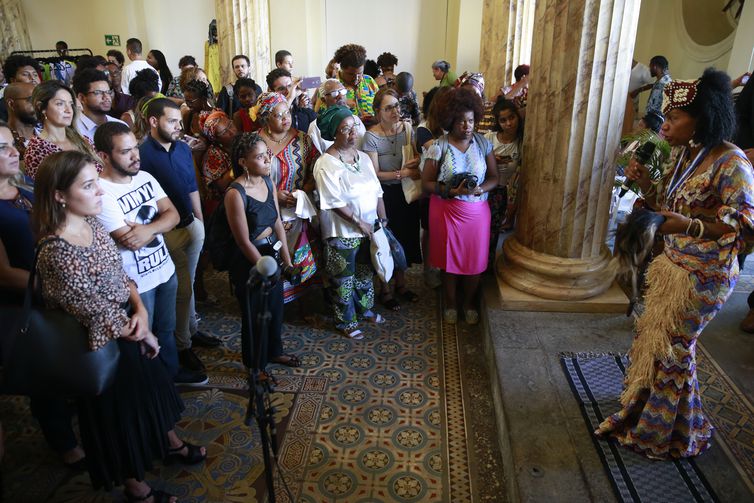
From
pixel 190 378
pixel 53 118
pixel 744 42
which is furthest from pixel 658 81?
pixel 53 118

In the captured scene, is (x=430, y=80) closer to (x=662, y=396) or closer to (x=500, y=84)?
(x=500, y=84)

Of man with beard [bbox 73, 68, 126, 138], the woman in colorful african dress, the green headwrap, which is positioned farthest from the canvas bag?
man with beard [bbox 73, 68, 126, 138]

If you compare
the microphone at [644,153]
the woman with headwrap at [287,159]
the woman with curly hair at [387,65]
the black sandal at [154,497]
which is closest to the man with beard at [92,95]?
the woman with headwrap at [287,159]

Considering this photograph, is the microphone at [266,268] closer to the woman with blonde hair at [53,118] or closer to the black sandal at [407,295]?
the woman with blonde hair at [53,118]

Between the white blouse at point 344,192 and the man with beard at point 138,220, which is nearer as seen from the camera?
the man with beard at point 138,220

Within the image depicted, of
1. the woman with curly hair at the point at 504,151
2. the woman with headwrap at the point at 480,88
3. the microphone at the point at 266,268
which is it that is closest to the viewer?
the microphone at the point at 266,268

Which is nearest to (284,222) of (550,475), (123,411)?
(123,411)

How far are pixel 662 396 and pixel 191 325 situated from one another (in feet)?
9.78

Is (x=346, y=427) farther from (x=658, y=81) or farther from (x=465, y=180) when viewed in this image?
(x=658, y=81)

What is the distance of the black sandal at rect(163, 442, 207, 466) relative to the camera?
263 cm

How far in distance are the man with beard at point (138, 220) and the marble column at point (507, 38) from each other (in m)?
6.69

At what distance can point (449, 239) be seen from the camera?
12.4 ft

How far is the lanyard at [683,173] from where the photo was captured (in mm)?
2123

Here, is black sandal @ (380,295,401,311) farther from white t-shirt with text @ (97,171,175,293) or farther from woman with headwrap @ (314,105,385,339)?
white t-shirt with text @ (97,171,175,293)
